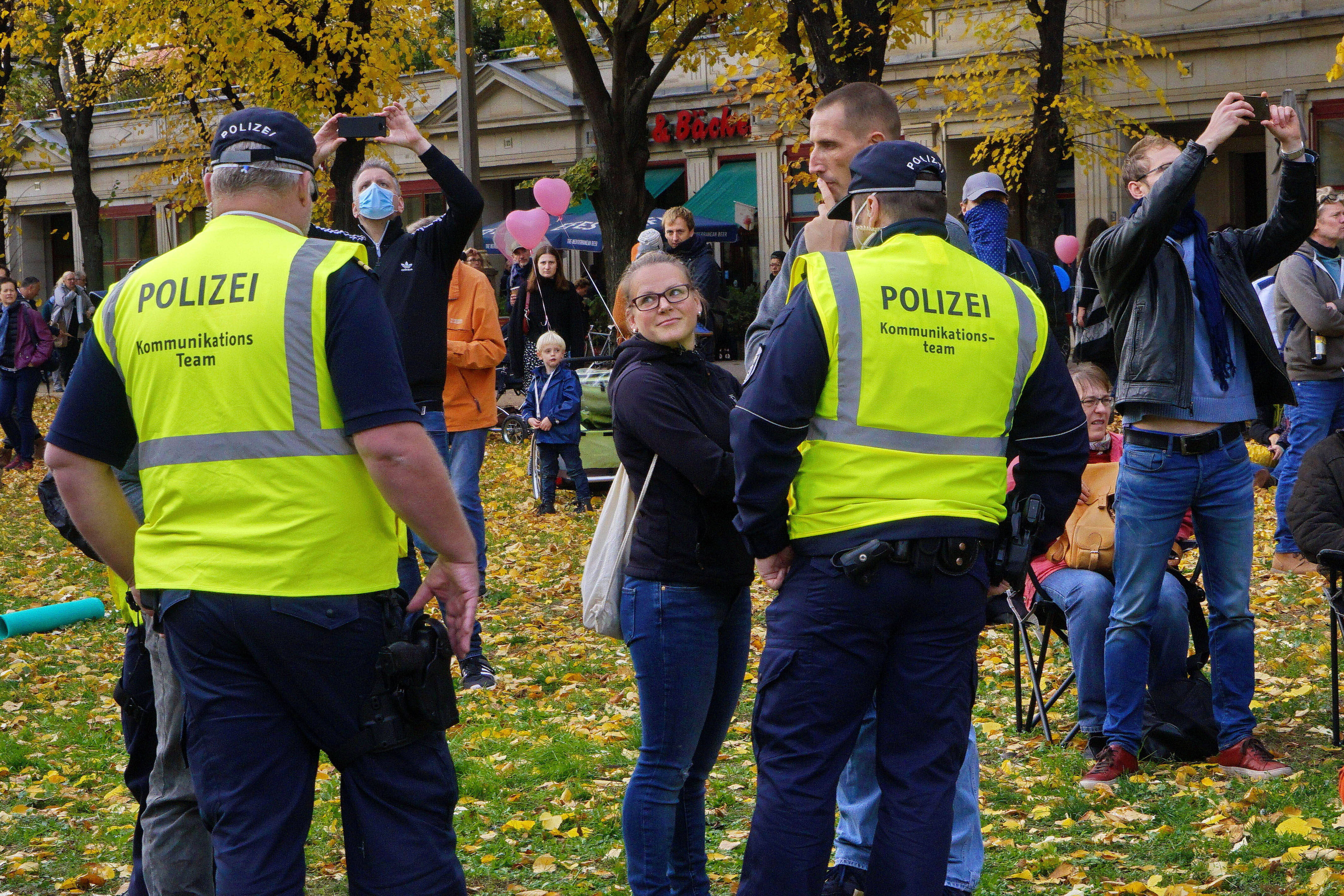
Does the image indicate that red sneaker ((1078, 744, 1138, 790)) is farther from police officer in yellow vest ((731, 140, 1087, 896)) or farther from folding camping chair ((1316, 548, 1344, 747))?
police officer in yellow vest ((731, 140, 1087, 896))

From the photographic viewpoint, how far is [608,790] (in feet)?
18.7

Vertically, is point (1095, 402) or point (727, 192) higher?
point (727, 192)

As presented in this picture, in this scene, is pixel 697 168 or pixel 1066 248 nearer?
pixel 1066 248

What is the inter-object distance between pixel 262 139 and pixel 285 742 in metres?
1.31

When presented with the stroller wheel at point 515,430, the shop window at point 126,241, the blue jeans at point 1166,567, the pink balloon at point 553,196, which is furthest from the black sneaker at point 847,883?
the shop window at point 126,241

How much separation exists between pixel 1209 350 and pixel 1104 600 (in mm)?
1127

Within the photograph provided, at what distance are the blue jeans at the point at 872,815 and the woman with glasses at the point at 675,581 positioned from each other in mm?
458

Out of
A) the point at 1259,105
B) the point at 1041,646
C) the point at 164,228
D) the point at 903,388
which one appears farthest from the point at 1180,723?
the point at 164,228

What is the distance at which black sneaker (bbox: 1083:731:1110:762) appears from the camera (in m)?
5.63

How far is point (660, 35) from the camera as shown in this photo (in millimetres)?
23266

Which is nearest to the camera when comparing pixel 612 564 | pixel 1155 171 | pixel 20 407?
pixel 612 564

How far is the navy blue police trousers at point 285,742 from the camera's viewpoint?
3.10 metres

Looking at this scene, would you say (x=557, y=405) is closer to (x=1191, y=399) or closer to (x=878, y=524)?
(x=1191, y=399)

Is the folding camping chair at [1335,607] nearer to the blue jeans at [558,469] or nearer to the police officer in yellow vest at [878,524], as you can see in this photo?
the police officer in yellow vest at [878,524]
